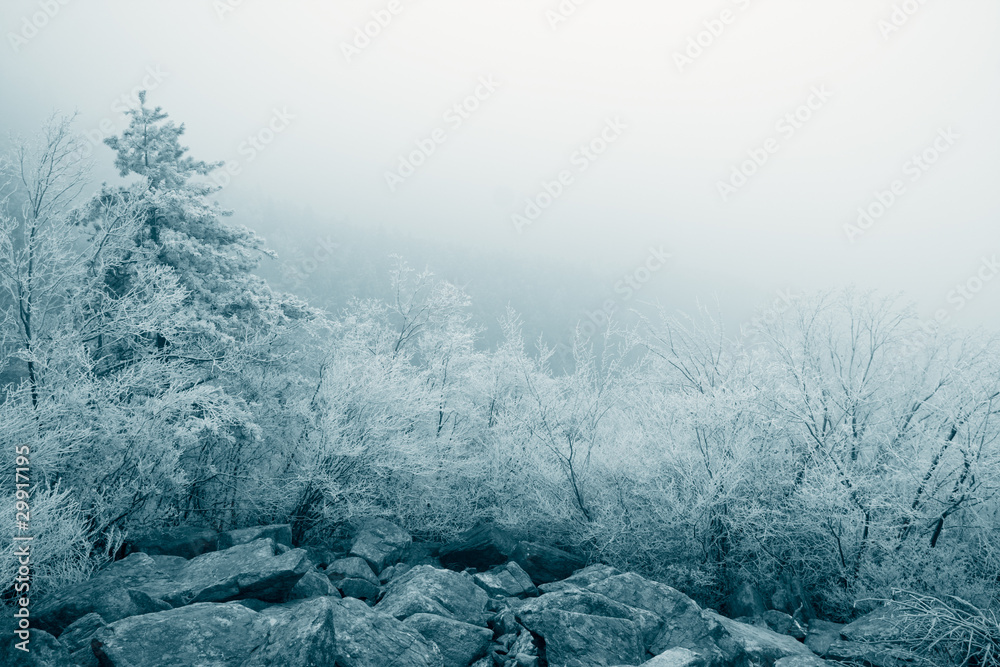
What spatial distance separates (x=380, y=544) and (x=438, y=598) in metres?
4.13

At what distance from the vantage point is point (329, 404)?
14273 millimetres

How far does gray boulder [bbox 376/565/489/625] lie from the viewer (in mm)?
7695

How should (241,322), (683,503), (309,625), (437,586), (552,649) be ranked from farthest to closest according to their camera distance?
(241,322), (683,503), (437,586), (552,649), (309,625)

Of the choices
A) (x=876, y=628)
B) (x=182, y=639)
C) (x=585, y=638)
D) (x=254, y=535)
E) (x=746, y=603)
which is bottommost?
(x=254, y=535)

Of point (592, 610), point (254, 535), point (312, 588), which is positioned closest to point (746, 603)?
point (592, 610)

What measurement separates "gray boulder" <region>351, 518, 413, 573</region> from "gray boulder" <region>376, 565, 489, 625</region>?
2250mm

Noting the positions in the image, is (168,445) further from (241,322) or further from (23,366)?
(23,366)

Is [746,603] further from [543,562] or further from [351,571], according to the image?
[351,571]

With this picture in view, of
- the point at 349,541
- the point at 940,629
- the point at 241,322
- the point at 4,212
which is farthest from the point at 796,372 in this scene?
the point at 4,212

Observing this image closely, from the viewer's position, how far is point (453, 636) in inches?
271

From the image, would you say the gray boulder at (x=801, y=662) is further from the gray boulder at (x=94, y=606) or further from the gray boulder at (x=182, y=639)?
the gray boulder at (x=94, y=606)

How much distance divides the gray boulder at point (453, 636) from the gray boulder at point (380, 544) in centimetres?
422

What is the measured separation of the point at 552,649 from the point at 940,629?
5639 mm

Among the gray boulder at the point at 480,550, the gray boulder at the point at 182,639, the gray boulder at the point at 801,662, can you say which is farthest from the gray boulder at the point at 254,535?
the gray boulder at the point at 801,662
